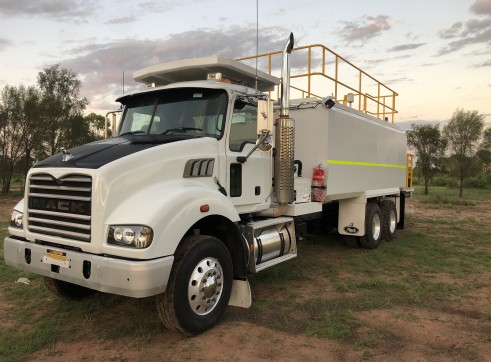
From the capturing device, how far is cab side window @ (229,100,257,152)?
518 cm

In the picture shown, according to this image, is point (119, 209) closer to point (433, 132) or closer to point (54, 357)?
point (54, 357)

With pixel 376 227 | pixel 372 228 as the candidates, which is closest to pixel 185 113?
pixel 372 228

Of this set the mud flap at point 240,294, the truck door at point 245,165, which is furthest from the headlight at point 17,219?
the mud flap at point 240,294

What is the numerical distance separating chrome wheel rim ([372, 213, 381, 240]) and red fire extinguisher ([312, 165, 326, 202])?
9.21 ft

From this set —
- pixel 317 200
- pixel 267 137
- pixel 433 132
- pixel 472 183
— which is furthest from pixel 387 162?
pixel 472 183

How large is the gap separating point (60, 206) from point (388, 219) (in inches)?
319

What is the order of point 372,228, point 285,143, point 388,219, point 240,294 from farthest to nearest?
point 388,219, point 372,228, point 285,143, point 240,294

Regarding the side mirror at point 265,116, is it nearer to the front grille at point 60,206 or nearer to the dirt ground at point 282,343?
the front grille at point 60,206

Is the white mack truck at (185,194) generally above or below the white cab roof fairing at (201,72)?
below

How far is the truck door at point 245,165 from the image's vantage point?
516 cm

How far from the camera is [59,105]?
28.6 meters

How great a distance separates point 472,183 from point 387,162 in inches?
1462

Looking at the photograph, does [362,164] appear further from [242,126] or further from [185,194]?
[185,194]

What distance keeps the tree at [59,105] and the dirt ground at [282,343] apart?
84.9ft
